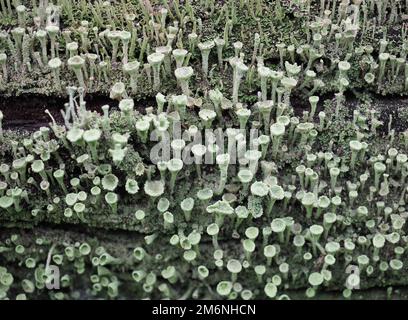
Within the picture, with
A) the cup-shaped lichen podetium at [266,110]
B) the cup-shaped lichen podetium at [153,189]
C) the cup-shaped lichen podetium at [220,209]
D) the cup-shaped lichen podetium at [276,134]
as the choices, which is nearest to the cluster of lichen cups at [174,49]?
the cup-shaped lichen podetium at [266,110]

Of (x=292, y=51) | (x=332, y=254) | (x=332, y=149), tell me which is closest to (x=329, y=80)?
(x=292, y=51)

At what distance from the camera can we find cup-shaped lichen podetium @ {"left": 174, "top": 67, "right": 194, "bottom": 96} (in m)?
2.67

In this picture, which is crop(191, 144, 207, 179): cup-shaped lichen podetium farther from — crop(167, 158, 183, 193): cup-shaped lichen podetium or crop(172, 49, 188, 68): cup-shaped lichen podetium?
crop(172, 49, 188, 68): cup-shaped lichen podetium

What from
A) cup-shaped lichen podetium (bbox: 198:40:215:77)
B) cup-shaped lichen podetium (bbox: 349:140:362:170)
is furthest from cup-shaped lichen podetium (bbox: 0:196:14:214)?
cup-shaped lichen podetium (bbox: 349:140:362:170)

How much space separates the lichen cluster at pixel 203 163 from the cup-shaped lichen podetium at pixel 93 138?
0.05 feet

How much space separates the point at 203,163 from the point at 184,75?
1.46 ft

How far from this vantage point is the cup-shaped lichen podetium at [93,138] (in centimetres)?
245

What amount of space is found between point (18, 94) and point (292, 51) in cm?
145

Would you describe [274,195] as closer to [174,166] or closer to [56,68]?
[174,166]

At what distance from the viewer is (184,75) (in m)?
2.67

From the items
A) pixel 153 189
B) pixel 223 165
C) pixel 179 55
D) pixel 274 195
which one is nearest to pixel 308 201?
pixel 274 195

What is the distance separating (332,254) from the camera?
2.40m

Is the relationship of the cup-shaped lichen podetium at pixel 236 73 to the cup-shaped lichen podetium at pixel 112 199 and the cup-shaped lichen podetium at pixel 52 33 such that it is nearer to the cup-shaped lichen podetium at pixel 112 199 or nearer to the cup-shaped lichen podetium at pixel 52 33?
the cup-shaped lichen podetium at pixel 112 199
